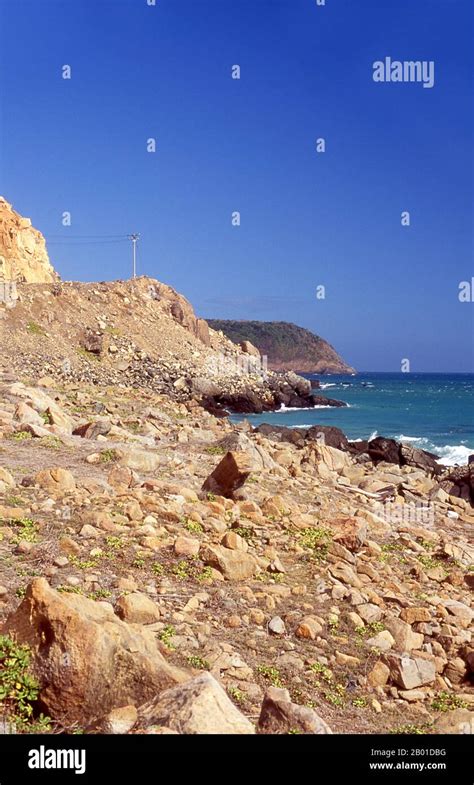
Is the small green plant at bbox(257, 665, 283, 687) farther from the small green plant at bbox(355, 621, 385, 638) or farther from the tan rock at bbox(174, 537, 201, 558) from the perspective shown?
the tan rock at bbox(174, 537, 201, 558)

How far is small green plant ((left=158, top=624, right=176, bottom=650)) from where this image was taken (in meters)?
5.76

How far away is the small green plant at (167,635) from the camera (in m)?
5.76

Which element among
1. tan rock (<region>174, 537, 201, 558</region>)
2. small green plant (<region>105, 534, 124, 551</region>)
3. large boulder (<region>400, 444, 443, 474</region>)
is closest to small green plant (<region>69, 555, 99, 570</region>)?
small green plant (<region>105, 534, 124, 551</region>)

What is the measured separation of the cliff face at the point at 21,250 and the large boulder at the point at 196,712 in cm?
4995

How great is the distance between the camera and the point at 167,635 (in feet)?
19.3

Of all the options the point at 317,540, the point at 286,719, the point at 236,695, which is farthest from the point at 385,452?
the point at 286,719

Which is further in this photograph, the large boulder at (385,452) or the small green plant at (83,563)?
the large boulder at (385,452)

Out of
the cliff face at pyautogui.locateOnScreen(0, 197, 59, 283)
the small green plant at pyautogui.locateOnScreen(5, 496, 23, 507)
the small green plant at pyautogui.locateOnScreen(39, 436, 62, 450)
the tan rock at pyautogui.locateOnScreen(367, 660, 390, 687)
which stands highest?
the cliff face at pyautogui.locateOnScreen(0, 197, 59, 283)

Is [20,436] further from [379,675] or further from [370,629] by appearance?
[379,675]

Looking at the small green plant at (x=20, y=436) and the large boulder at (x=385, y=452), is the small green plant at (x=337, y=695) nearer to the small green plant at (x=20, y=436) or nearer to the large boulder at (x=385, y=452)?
the small green plant at (x=20, y=436)

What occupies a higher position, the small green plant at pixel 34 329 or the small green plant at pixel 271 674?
the small green plant at pixel 34 329

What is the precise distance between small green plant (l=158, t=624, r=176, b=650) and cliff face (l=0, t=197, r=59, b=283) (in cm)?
4819

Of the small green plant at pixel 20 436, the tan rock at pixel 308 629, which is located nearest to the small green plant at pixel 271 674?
the tan rock at pixel 308 629
